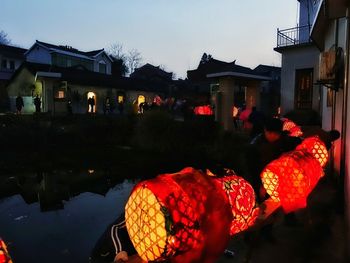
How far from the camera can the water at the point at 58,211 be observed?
664cm

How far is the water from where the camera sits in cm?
664

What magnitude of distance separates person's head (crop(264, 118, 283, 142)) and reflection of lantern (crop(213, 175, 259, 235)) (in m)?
2.05

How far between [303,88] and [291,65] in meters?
1.58

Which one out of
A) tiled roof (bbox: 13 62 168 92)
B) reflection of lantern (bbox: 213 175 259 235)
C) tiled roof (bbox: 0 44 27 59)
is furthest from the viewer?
tiled roof (bbox: 0 44 27 59)

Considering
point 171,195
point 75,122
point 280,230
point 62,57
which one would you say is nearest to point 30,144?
point 75,122

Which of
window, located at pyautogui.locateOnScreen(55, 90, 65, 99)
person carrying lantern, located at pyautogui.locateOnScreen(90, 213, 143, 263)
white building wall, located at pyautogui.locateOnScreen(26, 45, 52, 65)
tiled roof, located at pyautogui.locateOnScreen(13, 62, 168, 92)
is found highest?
white building wall, located at pyautogui.locateOnScreen(26, 45, 52, 65)

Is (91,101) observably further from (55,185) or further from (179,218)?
(179,218)

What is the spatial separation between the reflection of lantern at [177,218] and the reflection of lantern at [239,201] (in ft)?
1.16

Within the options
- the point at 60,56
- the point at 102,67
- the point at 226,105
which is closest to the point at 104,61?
the point at 102,67

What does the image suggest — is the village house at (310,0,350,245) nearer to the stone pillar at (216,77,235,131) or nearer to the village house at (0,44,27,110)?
the stone pillar at (216,77,235,131)

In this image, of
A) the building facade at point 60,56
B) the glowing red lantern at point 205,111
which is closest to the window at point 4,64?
the building facade at point 60,56

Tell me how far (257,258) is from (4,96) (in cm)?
3472

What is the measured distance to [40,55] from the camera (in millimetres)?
38188

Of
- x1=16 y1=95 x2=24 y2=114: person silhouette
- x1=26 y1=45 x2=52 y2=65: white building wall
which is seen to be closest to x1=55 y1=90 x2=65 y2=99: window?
x1=16 y1=95 x2=24 y2=114: person silhouette
